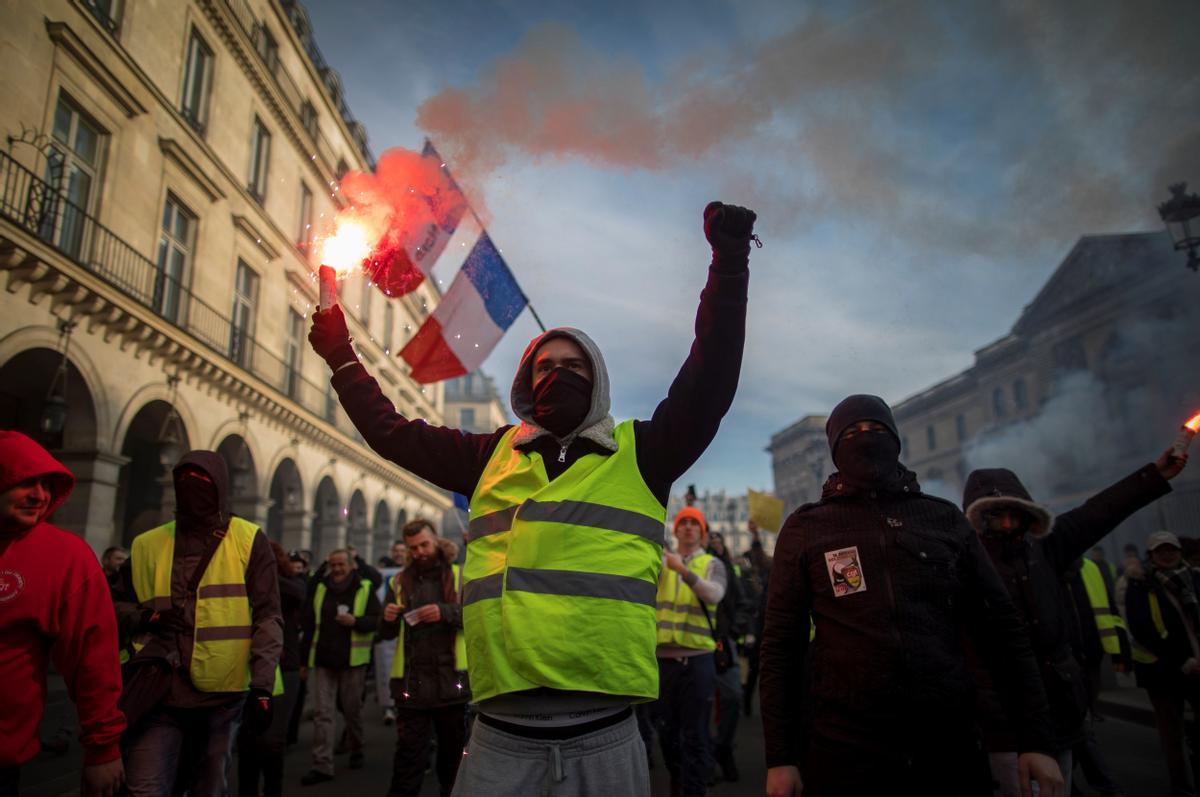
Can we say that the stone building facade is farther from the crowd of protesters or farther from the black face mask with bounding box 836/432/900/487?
the black face mask with bounding box 836/432/900/487

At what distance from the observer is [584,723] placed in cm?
195

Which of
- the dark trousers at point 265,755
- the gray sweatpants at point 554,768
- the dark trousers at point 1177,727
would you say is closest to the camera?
the gray sweatpants at point 554,768

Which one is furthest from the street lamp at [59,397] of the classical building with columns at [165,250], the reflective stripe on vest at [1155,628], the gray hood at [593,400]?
the reflective stripe on vest at [1155,628]

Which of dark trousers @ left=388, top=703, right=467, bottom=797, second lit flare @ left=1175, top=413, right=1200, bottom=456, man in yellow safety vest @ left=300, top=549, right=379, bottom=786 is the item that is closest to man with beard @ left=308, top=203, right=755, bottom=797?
second lit flare @ left=1175, top=413, right=1200, bottom=456

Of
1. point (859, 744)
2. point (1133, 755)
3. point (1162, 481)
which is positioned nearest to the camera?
point (859, 744)

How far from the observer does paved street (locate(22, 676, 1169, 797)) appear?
6004 millimetres

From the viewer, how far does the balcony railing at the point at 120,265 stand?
10367 millimetres

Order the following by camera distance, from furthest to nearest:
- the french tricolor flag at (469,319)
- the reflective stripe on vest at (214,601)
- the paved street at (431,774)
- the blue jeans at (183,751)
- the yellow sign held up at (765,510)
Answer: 1. the yellow sign held up at (765,510)
2. the french tricolor flag at (469,319)
3. the paved street at (431,774)
4. the reflective stripe on vest at (214,601)
5. the blue jeans at (183,751)

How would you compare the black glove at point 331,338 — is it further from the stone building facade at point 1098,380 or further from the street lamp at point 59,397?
the stone building facade at point 1098,380

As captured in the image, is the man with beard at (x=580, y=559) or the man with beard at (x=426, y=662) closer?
the man with beard at (x=580, y=559)

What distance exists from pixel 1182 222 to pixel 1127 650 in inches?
224

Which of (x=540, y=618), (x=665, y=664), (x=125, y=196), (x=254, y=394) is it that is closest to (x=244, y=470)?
(x=254, y=394)

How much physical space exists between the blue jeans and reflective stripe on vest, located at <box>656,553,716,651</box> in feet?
9.84

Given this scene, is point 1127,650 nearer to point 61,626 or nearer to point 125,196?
point 61,626
